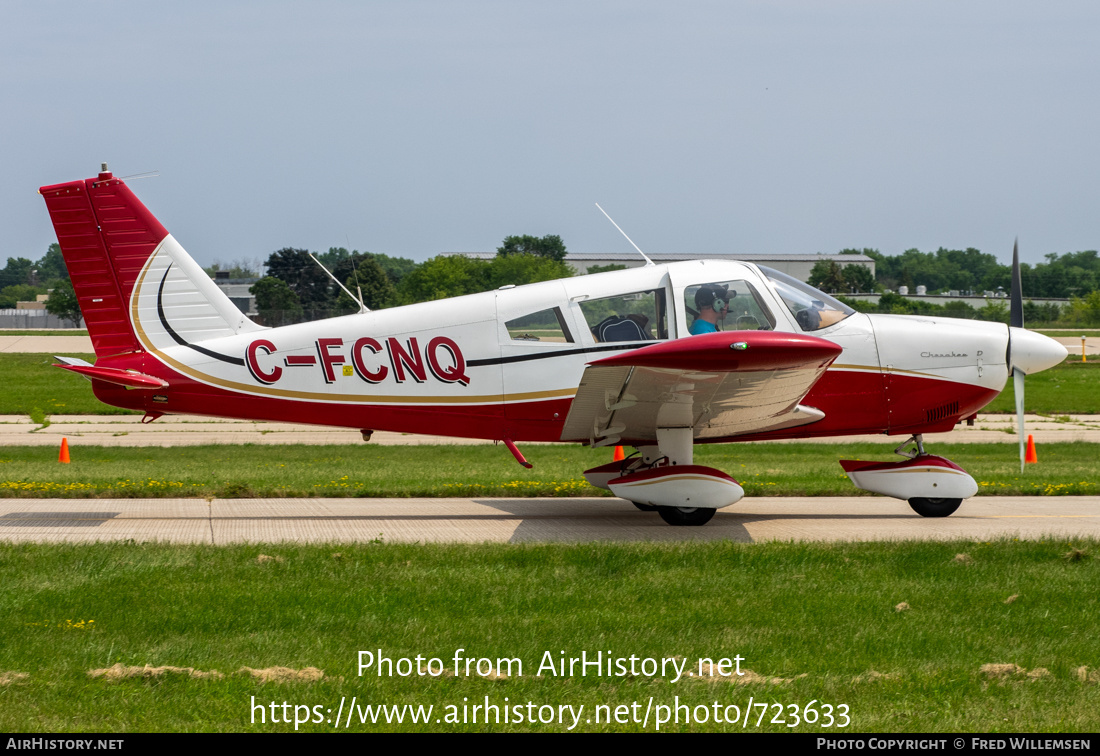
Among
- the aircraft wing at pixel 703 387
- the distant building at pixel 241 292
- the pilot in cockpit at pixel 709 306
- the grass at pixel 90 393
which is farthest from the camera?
the distant building at pixel 241 292

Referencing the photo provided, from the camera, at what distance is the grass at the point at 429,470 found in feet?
38.6

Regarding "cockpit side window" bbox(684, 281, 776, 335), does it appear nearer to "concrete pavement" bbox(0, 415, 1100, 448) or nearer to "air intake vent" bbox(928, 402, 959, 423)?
"air intake vent" bbox(928, 402, 959, 423)

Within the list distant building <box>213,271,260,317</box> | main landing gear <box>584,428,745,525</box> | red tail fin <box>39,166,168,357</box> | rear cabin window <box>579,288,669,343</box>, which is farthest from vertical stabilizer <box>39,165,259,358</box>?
distant building <box>213,271,260,317</box>

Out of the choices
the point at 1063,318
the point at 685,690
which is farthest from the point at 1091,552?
the point at 1063,318

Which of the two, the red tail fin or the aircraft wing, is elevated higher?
the red tail fin

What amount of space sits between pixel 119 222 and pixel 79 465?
592cm

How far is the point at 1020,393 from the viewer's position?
993cm

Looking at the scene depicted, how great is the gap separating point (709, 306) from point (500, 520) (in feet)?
9.73

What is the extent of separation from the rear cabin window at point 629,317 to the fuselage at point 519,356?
0.04ft

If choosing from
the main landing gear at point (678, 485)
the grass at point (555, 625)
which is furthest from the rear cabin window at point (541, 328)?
the grass at point (555, 625)

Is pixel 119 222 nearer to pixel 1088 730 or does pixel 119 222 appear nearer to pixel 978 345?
pixel 978 345

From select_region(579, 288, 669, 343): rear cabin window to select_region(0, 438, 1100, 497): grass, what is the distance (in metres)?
3.06

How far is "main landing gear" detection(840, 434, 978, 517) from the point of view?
9.81 metres

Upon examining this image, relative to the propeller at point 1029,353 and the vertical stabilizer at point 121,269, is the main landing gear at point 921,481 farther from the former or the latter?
the vertical stabilizer at point 121,269
